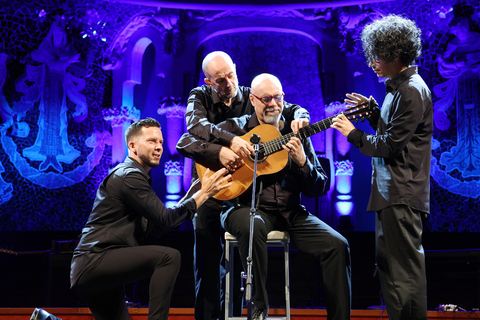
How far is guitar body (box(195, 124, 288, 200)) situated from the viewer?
125 inches

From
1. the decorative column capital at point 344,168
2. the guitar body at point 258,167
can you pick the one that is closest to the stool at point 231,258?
the guitar body at point 258,167

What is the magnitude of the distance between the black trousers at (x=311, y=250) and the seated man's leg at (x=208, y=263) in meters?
0.33

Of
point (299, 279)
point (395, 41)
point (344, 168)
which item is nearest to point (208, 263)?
point (395, 41)

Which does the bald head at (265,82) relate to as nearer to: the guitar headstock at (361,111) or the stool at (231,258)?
the guitar headstock at (361,111)

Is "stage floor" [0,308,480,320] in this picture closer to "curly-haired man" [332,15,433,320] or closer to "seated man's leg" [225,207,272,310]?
"seated man's leg" [225,207,272,310]

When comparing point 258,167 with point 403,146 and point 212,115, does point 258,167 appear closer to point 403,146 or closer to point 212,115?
point 212,115

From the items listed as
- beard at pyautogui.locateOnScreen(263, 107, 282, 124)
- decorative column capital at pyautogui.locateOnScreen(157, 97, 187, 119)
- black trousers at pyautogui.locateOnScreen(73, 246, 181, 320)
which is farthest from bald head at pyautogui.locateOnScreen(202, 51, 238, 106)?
decorative column capital at pyautogui.locateOnScreen(157, 97, 187, 119)

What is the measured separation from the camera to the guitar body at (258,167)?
125 inches

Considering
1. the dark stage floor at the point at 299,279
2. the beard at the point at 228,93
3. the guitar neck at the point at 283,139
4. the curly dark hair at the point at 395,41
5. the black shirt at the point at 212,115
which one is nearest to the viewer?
the curly dark hair at the point at 395,41

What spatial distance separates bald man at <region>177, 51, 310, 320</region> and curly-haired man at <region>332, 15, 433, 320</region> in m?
0.59

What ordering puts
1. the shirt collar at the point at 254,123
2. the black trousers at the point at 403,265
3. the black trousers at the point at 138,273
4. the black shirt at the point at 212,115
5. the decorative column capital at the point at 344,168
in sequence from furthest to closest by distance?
the decorative column capital at the point at 344,168
the shirt collar at the point at 254,123
the black shirt at the point at 212,115
the black trousers at the point at 138,273
the black trousers at the point at 403,265

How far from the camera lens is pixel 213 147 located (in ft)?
10.8

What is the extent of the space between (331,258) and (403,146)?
821 millimetres

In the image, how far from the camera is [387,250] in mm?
2684
